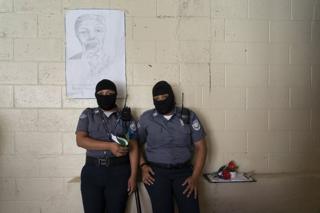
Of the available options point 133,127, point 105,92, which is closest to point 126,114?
point 133,127

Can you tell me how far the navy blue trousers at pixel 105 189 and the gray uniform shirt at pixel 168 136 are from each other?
32cm

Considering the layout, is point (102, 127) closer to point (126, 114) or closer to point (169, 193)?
point (126, 114)

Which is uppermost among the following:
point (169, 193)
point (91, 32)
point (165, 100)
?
point (91, 32)

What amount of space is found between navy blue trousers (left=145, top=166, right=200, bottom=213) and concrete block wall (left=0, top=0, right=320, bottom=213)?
506mm

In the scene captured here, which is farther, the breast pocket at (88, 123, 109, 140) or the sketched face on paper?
the sketched face on paper

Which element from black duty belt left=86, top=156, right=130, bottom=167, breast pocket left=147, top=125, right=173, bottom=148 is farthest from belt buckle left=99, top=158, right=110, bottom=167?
breast pocket left=147, top=125, right=173, bottom=148

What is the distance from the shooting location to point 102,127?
2348 mm

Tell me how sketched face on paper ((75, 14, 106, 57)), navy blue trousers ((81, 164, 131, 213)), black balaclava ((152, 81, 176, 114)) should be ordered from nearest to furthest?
navy blue trousers ((81, 164, 131, 213)), black balaclava ((152, 81, 176, 114)), sketched face on paper ((75, 14, 106, 57))

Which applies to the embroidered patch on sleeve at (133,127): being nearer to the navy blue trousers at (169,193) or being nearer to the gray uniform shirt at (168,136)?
the gray uniform shirt at (168,136)

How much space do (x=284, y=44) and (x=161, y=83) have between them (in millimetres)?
1249

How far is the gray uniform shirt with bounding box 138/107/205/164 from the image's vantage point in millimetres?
2393

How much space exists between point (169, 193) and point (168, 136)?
45cm

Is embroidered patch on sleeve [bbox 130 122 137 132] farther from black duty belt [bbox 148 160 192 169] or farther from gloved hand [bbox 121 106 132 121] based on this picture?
black duty belt [bbox 148 160 192 169]

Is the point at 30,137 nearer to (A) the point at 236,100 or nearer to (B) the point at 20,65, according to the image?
(B) the point at 20,65
